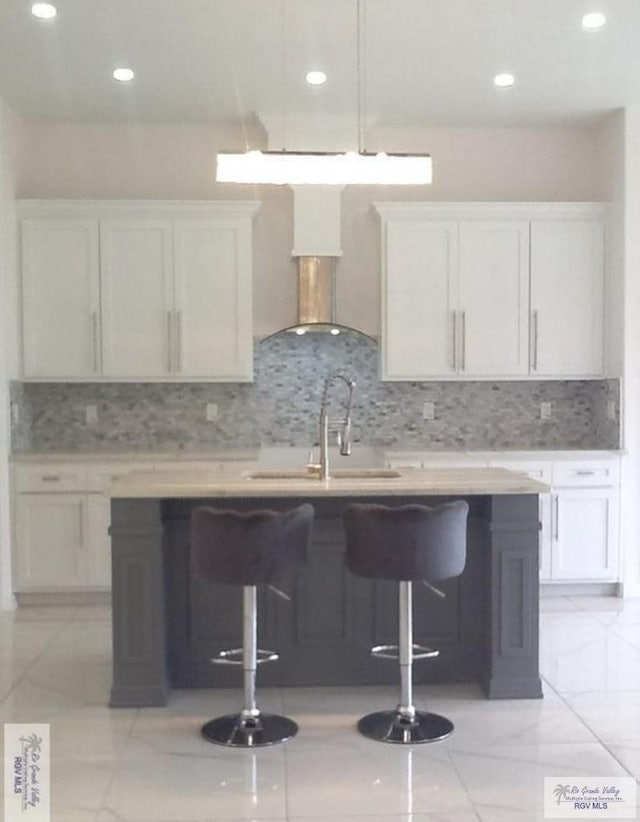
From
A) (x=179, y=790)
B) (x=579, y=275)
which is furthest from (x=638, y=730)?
(x=579, y=275)

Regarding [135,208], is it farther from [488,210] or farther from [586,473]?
[586,473]

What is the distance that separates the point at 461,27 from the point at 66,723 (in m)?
3.90

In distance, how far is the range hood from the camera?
6605mm

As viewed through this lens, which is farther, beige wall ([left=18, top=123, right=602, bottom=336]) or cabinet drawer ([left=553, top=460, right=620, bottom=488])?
beige wall ([left=18, top=123, right=602, bottom=336])

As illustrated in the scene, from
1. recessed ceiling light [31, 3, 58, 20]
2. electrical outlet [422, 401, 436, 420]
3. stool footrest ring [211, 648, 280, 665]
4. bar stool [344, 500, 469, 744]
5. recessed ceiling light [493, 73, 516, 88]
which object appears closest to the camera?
bar stool [344, 500, 469, 744]

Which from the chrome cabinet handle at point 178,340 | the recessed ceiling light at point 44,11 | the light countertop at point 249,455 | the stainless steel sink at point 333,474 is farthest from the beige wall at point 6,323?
the stainless steel sink at point 333,474

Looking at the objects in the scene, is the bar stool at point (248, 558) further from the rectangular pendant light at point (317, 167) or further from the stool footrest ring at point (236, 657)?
the rectangular pendant light at point (317, 167)

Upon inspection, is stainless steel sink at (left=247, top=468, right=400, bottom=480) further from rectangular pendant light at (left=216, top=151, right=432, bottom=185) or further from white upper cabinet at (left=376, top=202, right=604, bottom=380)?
white upper cabinet at (left=376, top=202, right=604, bottom=380)

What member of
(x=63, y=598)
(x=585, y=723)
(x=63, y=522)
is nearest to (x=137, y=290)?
(x=63, y=522)

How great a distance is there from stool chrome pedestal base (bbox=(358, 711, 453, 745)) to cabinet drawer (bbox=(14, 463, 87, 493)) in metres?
2.90

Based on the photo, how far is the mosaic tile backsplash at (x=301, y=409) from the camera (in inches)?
272

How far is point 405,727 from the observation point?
3.97 m

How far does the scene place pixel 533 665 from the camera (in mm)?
4422

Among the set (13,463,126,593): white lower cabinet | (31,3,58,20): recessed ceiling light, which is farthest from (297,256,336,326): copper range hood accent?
(31,3,58,20): recessed ceiling light
